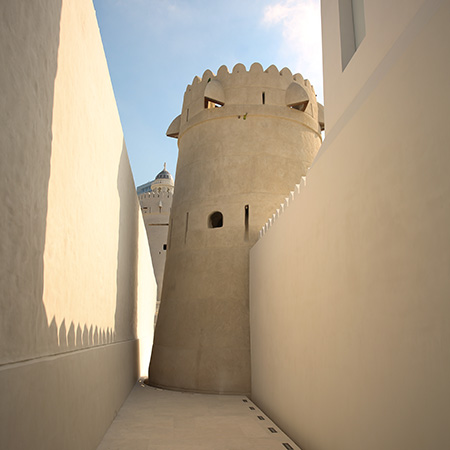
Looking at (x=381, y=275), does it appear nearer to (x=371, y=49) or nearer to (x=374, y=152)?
(x=374, y=152)

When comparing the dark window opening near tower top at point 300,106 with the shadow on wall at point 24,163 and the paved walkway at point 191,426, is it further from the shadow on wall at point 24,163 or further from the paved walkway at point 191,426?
the shadow on wall at point 24,163

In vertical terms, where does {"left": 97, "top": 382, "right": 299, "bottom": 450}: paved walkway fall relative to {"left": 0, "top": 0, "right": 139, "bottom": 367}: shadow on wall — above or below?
below

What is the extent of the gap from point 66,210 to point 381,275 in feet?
8.06

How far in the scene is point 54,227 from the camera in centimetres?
321

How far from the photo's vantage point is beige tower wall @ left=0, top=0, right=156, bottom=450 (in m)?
2.36

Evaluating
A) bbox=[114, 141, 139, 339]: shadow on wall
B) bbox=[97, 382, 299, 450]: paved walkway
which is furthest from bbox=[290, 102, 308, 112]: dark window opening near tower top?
bbox=[97, 382, 299, 450]: paved walkway

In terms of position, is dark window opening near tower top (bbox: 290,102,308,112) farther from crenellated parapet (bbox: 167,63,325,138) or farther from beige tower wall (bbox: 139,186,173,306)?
beige tower wall (bbox: 139,186,173,306)

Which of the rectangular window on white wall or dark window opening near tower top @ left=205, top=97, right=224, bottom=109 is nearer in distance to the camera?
the rectangular window on white wall

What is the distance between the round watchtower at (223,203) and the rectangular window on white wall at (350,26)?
4.82m

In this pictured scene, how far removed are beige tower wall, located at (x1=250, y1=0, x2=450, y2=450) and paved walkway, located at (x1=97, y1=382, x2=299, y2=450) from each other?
1.69ft

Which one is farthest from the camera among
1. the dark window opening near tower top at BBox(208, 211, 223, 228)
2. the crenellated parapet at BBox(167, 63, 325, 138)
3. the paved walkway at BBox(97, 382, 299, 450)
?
the crenellated parapet at BBox(167, 63, 325, 138)

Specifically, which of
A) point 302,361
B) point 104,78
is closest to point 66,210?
point 104,78

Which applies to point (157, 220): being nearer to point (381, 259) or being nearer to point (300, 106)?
point (300, 106)

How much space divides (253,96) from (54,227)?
7.89 meters
